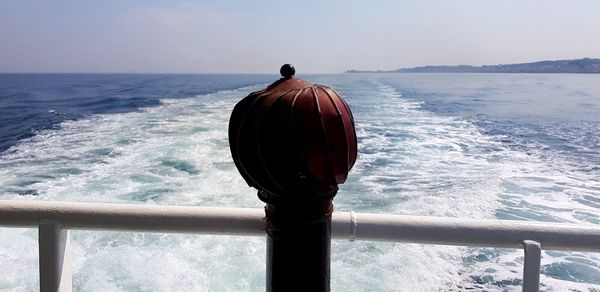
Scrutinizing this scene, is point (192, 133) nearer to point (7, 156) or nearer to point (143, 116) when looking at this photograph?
point (7, 156)

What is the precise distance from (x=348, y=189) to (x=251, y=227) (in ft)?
20.4

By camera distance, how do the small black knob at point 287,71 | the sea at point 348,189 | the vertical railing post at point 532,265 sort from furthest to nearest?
1. the sea at point 348,189
2. the vertical railing post at point 532,265
3. the small black knob at point 287,71

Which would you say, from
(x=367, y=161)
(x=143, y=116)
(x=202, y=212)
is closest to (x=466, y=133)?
(x=367, y=161)

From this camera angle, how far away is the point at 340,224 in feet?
3.77

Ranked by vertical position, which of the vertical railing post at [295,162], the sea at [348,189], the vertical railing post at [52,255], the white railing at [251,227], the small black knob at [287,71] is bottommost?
the sea at [348,189]

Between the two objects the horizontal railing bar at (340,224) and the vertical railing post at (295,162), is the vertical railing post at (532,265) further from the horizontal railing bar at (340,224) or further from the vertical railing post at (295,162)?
the vertical railing post at (295,162)

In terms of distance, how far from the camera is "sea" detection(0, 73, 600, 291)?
459 centimetres

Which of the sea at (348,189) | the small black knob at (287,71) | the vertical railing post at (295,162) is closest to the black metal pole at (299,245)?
the vertical railing post at (295,162)

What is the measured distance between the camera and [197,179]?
789 centimetres

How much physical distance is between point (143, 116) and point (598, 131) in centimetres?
1317

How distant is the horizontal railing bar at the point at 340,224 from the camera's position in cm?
112

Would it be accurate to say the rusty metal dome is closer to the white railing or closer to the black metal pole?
the black metal pole

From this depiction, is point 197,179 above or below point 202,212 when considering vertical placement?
below

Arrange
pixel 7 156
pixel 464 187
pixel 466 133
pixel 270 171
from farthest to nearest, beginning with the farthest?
pixel 466 133
pixel 7 156
pixel 464 187
pixel 270 171
